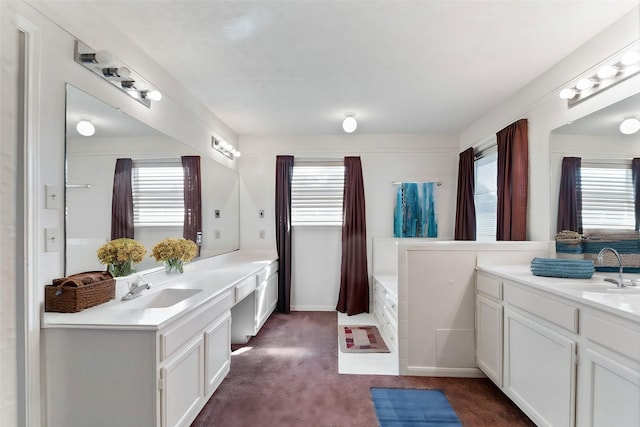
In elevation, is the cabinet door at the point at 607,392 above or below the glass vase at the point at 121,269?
below

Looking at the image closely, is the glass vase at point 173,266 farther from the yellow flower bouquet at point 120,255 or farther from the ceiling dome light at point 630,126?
the ceiling dome light at point 630,126

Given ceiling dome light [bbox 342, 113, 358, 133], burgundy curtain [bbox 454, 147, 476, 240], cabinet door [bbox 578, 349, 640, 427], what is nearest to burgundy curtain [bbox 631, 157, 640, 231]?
cabinet door [bbox 578, 349, 640, 427]

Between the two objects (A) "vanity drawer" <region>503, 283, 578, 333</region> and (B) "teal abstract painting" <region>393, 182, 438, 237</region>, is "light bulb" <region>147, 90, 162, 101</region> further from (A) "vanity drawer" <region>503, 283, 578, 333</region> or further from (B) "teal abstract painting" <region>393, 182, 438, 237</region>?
(B) "teal abstract painting" <region>393, 182, 438, 237</region>

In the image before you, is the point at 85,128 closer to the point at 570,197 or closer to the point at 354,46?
the point at 354,46

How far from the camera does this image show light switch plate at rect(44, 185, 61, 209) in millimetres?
1446

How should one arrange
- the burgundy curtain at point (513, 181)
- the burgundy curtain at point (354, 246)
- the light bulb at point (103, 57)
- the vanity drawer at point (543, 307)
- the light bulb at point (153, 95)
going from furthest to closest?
the burgundy curtain at point (354, 246), the burgundy curtain at point (513, 181), the light bulb at point (153, 95), the light bulb at point (103, 57), the vanity drawer at point (543, 307)

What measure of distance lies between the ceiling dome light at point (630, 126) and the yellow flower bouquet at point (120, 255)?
3.12m

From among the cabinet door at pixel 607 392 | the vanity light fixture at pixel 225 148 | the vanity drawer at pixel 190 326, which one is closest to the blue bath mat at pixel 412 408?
the cabinet door at pixel 607 392

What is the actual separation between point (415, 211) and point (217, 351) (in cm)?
303

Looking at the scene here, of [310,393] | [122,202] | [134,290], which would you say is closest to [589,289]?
[310,393]

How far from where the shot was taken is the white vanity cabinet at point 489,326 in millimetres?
2176

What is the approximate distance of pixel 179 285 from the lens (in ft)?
7.37

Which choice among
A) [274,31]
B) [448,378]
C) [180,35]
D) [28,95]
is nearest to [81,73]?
[28,95]

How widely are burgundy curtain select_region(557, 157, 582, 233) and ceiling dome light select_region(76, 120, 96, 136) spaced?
10.3ft
